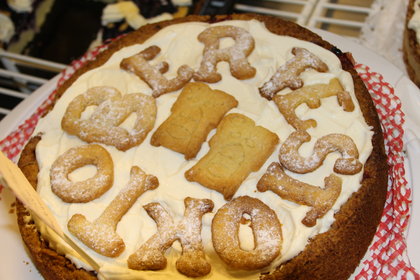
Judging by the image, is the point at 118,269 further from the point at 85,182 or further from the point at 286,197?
the point at 286,197

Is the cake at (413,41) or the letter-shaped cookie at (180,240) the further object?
the cake at (413,41)

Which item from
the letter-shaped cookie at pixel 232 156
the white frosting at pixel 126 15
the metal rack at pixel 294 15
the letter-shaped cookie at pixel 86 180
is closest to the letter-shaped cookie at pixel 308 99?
the letter-shaped cookie at pixel 232 156

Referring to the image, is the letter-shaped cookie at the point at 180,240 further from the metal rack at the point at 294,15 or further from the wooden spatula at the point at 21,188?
the metal rack at the point at 294,15

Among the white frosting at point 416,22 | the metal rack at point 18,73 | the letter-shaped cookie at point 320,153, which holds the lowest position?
the metal rack at point 18,73

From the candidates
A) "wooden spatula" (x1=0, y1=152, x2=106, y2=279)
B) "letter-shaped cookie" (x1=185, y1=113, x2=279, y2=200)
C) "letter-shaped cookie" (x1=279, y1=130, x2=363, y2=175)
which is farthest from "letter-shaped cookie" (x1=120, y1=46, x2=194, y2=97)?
"wooden spatula" (x1=0, y1=152, x2=106, y2=279)

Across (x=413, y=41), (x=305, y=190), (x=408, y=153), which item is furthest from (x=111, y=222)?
(x=413, y=41)

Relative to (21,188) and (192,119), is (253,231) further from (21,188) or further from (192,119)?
(21,188)

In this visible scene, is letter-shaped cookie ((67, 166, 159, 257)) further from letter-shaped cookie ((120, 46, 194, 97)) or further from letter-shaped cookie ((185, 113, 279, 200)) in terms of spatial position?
letter-shaped cookie ((120, 46, 194, 97))
